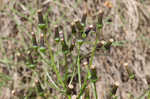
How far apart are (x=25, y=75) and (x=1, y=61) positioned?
35cm

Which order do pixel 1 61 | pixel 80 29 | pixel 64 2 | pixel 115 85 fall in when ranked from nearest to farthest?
pixel 115 85
pixel 80 29
pixel 1 61
pixel 64 2

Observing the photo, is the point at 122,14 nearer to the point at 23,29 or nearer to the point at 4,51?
the point at 23,29

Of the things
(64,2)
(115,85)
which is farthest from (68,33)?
Answer: (115,85)

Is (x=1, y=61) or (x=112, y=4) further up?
(x=112, y=4)

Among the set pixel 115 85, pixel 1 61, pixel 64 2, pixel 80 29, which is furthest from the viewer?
pixel 64 2

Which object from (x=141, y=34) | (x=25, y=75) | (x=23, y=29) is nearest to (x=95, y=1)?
(x=141, y=34)

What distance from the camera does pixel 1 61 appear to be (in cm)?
306

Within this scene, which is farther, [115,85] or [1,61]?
[1,61]

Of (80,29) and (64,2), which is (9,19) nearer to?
(64,2)

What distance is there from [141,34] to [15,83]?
1.78m

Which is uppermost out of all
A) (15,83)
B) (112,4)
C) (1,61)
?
(112,4)

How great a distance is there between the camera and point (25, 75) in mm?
3201

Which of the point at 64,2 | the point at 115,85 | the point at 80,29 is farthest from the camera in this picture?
the point at 64,2

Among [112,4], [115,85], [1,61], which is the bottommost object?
[1,61]
